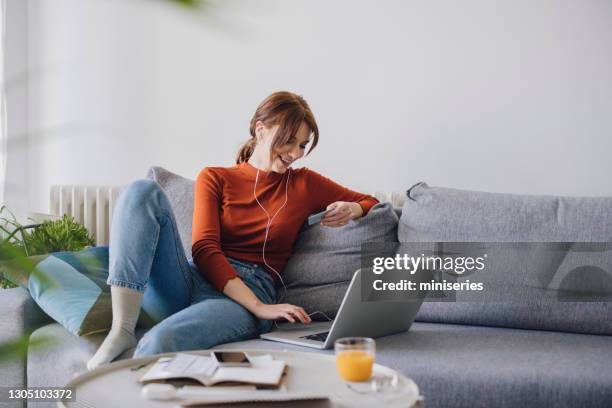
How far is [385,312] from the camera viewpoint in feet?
5.82

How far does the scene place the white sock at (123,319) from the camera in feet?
5.81

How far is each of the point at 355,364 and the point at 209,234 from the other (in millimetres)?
992

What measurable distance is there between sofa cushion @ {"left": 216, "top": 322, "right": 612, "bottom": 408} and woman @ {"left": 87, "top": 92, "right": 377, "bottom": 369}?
121 millimetres

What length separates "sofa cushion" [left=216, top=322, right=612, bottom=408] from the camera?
1.54m

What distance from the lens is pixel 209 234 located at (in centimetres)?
208

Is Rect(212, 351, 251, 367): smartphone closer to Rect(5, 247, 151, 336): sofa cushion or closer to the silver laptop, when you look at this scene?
the silver laptop

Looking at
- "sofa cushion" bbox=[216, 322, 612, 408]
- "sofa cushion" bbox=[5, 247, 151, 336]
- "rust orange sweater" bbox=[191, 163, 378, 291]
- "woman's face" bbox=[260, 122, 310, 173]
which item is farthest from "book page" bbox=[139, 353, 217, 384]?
"woman's face" bbox=[260, 122, 310, 173]

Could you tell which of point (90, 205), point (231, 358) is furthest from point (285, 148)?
point (90, 205)

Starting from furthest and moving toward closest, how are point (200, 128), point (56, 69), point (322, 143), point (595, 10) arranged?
point (56, 69), point (200, 128), point (322, 143), point (595, 10)

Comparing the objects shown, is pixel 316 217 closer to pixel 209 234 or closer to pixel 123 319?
pixel 209 234

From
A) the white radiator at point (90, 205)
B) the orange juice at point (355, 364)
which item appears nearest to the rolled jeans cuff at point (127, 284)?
the orange juice at point (355, 364)

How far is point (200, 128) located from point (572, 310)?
1.67 meters

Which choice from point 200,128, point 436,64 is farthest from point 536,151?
point 200,128

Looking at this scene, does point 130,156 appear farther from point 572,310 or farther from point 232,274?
point 572,310
